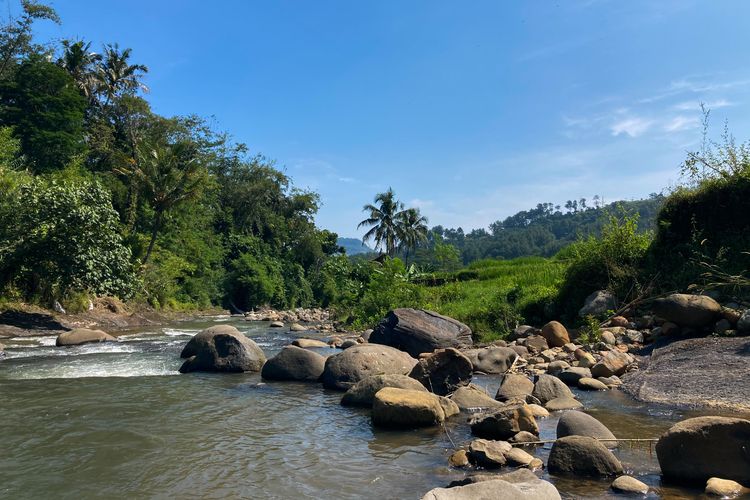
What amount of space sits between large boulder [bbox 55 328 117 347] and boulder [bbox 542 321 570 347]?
1331 centimetres

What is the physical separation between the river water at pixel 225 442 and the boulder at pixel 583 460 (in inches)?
6.0

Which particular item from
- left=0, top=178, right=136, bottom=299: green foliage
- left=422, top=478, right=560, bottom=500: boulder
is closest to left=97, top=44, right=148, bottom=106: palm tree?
left=0, top=178, right=136, bottom=299: green foliage

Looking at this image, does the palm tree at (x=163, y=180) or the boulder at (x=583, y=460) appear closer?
the boulder at (x=583, y=460)

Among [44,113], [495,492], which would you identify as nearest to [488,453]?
[495,492]

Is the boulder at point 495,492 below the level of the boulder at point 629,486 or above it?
above

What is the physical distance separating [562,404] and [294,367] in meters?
5.04

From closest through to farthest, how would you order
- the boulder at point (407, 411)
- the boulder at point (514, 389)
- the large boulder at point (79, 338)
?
the boulder at point (407, 411), the boulder at point (514, 389), the large boulder at point (79, 338)

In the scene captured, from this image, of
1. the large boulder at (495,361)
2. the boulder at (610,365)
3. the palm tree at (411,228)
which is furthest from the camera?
the palm tree at (411,228)

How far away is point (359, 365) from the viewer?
374 inches

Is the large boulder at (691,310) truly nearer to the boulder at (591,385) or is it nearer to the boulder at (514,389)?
the boulder at (591,385)

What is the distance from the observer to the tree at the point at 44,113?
29625mm

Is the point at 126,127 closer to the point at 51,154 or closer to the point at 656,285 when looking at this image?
the point at 51,154

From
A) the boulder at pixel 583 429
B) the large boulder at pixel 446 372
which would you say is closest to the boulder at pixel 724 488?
the boulder at pixel 583 429

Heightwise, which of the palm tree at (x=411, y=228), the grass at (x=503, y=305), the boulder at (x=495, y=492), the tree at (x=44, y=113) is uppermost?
the tree at (x=44, y=113)
